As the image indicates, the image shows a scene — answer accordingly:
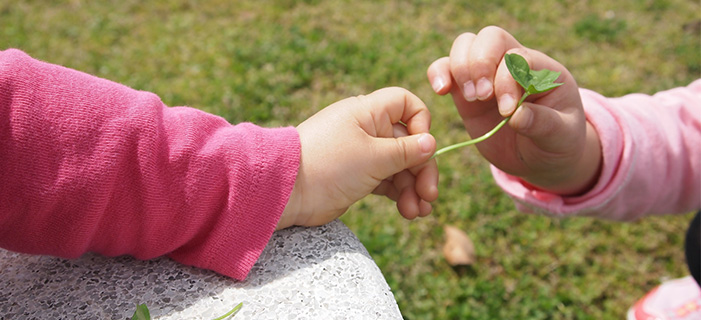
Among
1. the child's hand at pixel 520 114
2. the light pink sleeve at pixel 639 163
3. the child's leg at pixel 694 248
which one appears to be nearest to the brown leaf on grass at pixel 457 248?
the light pink sleeve at pixel 639 163

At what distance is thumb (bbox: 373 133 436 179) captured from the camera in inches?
49.0

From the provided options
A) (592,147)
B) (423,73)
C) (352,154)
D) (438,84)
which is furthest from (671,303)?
(423,73)

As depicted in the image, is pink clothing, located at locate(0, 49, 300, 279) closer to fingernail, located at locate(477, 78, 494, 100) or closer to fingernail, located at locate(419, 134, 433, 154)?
fingernail, located at locate(419, 134, 433, 154)

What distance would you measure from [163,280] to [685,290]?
1864 mm

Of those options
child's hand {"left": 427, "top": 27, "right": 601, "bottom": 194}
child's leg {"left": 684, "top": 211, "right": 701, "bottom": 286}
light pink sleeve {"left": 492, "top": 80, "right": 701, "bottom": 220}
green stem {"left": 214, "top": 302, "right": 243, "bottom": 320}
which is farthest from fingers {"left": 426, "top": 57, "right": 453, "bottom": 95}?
child's leg {"left": 684, "top": 211, "right": 701, "bottom": 286}

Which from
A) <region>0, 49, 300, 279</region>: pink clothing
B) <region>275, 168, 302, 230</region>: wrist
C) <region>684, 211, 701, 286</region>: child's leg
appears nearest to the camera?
<region>0, 49, 300, 279</region>: pink clothing

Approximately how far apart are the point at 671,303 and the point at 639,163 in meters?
0.71

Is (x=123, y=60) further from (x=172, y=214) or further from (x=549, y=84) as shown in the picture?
(x=549, y=84)

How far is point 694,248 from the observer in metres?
1.77

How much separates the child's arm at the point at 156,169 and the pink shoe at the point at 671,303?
4.22 ft

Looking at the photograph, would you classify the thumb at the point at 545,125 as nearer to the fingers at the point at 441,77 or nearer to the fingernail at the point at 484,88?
the fingernail at the point at 484,88

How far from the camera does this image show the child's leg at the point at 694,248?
175 cm

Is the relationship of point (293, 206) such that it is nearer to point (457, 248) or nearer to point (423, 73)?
point (457, 248)

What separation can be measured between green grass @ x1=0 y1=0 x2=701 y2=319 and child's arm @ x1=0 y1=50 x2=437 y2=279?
3.62 feet
